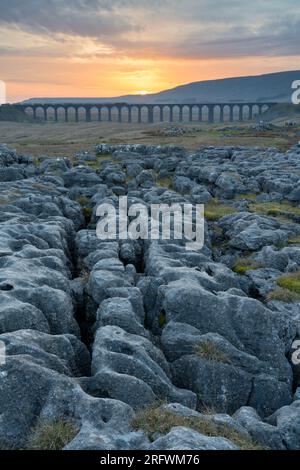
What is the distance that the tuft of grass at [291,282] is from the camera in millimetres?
29206

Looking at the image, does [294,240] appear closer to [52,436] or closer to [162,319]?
[162,319]

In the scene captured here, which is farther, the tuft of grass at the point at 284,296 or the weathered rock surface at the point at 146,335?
the tuft of grass at the point at 284,296

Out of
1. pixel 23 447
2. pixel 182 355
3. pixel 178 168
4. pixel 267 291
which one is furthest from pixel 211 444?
pixel 178 168

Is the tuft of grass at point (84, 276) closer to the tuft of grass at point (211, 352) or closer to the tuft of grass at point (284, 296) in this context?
the tuft of grass at point (211, 352)

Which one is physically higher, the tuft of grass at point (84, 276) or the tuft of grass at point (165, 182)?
the tuft of grass at point (165, 182)

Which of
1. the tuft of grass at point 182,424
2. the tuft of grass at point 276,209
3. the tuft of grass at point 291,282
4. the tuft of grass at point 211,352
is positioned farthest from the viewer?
the tuft of grass at point 276,209

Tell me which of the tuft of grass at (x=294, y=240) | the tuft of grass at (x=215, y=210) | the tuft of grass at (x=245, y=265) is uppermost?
the tuft of grass at (x=215, y=210)

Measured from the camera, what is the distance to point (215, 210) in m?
54.6

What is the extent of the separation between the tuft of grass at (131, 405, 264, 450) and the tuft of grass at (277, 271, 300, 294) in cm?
1569

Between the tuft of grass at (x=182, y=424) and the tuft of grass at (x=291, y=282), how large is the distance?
15687 millimetres

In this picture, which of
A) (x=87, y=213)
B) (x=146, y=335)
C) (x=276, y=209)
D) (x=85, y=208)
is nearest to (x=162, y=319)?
(x=146, y=335)

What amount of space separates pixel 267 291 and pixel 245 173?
156 ft

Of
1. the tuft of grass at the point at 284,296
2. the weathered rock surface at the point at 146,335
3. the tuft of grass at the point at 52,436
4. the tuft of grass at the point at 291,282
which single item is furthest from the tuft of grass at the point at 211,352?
the tuft of grass at the point at 291,282

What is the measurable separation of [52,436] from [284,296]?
17.7m
